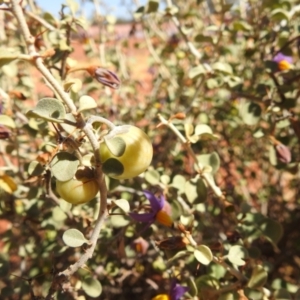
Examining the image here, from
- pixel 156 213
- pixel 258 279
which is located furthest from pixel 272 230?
pixel 156 213

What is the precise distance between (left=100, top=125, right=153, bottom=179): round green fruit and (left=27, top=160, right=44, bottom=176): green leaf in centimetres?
16

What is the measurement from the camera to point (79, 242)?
1.90 feet

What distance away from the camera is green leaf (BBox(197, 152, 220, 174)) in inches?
33.5

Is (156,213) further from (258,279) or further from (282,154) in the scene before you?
(282,154)

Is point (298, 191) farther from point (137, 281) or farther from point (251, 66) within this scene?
point (137, 281)

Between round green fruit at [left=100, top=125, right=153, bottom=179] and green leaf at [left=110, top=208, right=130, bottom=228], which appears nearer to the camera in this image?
round green fruit at [left=100, top=125, right=153, bottom=179]

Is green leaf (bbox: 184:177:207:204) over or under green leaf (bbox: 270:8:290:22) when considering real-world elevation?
under

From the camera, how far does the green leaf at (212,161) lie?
2.79ft

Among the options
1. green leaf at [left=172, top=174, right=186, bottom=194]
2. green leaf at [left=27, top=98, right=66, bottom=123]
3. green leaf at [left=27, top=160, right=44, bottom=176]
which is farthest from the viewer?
green leaf at [left=172, top=174, right=186, bottom=194]

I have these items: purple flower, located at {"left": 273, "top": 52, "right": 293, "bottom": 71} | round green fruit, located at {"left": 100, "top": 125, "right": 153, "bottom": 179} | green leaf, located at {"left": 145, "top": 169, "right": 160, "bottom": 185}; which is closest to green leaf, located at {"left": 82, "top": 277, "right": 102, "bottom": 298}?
green leaf, located at {"left": 145, "top": 169, "right": 160, "bottom": 185}

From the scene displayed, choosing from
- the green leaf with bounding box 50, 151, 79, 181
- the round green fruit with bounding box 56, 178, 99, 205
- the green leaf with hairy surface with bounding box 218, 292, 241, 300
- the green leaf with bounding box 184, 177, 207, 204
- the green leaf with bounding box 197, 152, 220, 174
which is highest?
the green leaf with bounding box 50, 151, 79, 181

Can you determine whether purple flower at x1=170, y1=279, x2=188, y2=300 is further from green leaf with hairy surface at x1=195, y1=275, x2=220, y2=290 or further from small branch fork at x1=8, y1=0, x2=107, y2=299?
small branch fork at x1=8, y1=0, x2=107, y2=299

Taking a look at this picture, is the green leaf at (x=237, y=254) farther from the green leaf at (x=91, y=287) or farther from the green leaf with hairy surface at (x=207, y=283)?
the green leaf at (x=91, y=287)

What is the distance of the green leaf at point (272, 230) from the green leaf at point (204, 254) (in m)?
0.21
